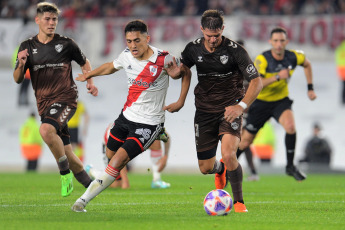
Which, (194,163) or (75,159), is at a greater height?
(75,159)

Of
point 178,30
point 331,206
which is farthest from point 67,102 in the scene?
point 178,30

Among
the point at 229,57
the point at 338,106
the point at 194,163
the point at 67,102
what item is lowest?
the point at 194,163

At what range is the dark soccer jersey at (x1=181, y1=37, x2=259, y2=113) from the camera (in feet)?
27.3

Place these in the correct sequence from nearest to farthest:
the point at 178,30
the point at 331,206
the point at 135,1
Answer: the point at 331,206 → the point at 178,30 → the point at 135,1

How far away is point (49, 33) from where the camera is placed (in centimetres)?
945

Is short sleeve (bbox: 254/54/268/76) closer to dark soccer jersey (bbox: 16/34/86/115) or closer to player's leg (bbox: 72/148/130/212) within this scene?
dark soccer jersey (bbox: 16/34/86/115)

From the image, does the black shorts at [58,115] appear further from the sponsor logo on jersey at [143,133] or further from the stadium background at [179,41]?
the stadium background at [179,41]

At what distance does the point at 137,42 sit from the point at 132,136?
1.05 m

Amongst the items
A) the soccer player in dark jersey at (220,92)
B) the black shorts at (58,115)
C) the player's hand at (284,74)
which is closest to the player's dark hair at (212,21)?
the soccer player in dark jersey at (220,92)

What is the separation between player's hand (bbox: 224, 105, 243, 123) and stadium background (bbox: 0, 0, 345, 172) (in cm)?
1513

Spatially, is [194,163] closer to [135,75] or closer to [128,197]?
[128,197]

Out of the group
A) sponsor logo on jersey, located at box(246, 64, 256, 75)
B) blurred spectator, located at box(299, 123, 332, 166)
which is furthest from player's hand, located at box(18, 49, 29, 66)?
blurred spectator, located at box(299, 123, 332, 166)

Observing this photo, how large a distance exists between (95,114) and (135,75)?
55.8ft

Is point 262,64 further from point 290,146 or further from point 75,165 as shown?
point 75,165
